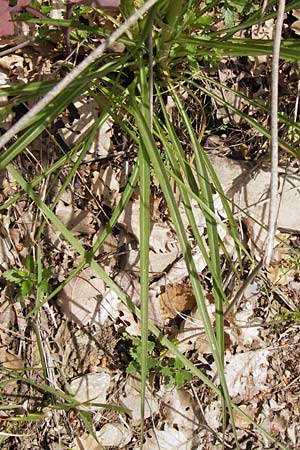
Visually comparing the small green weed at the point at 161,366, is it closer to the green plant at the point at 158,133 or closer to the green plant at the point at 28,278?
the green plant at the point at 158,133

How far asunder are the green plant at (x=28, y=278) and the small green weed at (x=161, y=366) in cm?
27

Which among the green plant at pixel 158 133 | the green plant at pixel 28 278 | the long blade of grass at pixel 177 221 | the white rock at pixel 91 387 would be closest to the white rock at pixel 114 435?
the white rock at pixel 91 387

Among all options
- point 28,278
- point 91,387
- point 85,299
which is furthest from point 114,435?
point 28,278

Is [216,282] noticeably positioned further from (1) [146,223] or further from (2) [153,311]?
(2) [153,311]

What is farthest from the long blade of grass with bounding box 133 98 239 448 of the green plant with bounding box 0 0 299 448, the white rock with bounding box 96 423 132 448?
the white rock with bounding box 96 423 132 448

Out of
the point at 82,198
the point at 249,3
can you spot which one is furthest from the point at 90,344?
the point at 249,3

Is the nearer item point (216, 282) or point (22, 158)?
point (216, 282)

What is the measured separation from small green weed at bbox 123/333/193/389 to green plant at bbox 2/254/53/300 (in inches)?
10.6

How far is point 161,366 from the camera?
1.44 metres

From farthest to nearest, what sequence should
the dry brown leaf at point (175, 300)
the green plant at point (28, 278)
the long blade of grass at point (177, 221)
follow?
the dry brown leaf at point (175, 300) < the green plant at point (28, 278) < the long blade of grass at point (177, 221)

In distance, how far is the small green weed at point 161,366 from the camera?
55.9 inches

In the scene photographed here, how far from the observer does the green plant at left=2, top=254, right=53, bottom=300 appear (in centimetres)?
135

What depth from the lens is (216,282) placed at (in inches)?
A: 40.5

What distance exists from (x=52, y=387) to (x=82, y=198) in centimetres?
52
